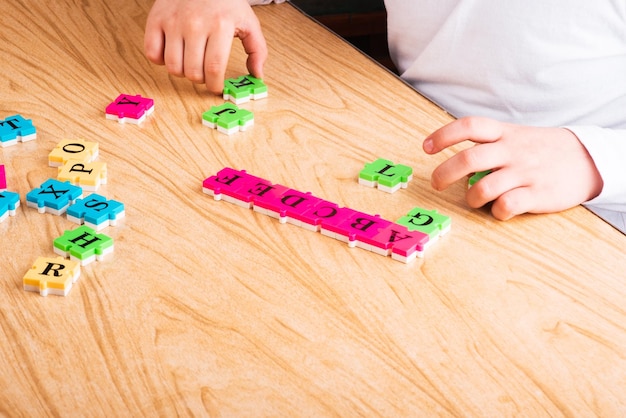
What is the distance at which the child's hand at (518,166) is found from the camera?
0.91 meters

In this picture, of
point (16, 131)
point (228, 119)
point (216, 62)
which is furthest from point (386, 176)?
point (16, 131)

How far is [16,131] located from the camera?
102cm

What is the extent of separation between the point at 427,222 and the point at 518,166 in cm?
14

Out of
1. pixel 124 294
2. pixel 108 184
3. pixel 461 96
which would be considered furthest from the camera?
pixel 461 96

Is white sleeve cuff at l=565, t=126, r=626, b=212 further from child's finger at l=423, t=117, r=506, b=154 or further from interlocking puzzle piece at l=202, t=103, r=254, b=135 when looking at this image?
interlocking puzzle piece at l=202, t=103, r=254, b=135

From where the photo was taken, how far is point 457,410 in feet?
2.15

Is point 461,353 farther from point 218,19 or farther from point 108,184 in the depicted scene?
point 218,19

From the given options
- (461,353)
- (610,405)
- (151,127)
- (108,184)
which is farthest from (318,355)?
(151,127)

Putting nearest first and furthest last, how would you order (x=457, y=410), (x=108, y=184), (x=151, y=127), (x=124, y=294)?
1. (x=457, y=410)
2. (x=124, y=294)
3. (x=108, y=184)
4. (x=151, y=127)

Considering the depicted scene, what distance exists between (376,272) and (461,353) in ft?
0.44

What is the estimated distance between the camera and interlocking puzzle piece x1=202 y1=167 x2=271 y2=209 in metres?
0.92

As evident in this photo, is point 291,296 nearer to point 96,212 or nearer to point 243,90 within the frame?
point 96,212

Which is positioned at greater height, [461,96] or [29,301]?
[29,301]

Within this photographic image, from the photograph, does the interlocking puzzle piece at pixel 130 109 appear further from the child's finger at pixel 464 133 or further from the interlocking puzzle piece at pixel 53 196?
the child's finger at pixel 464 133
